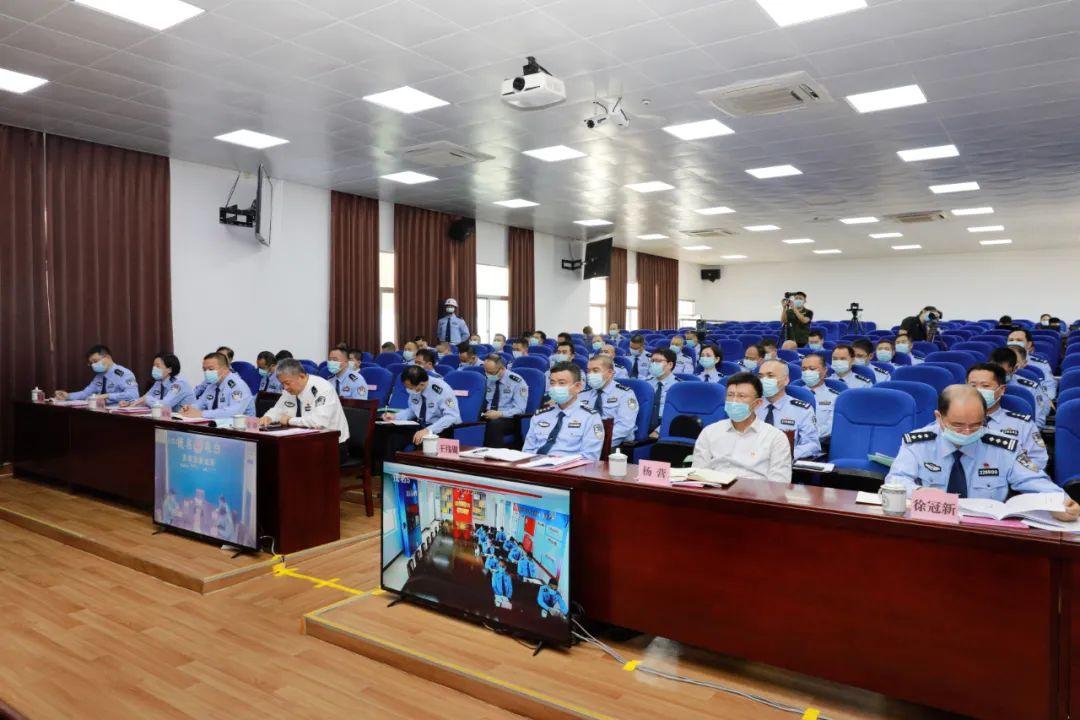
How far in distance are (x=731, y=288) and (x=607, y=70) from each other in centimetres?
1820

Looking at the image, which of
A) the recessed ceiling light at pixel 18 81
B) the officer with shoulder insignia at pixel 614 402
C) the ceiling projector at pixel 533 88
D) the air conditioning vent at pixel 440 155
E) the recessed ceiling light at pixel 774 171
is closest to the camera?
the officer with shoulder insignia at pixel 614 402

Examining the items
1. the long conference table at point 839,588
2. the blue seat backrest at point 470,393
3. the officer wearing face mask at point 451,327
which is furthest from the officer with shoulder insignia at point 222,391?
the officer wearing face mask at point 451,327

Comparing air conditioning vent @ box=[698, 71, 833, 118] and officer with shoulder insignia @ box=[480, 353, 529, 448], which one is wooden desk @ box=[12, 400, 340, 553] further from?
air conditioning vent @ box=[698, 71, 833, 118]

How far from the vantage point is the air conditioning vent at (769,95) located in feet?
18.6

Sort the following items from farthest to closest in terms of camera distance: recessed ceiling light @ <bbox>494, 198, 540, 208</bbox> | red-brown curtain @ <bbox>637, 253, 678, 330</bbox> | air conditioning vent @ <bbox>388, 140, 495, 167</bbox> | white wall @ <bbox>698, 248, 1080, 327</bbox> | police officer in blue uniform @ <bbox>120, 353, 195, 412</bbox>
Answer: red-brown curtain @ <bbox>637, 253, 678, 330</bbox> < white wall @ <bbox>698, 248, 1080, 327</bbox> < recessed ceiling light @ <bbox>494, 198, 540, 208</bbox> < air conditioning vent @ <bbox>388, 140, 495, 167</bbox> < police officer in blue uniform @ <bbox>120, 353, 195, 412</bbox>

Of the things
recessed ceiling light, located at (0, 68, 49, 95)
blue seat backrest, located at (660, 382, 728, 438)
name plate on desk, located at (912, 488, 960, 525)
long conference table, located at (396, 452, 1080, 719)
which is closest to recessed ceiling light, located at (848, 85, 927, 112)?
blue seat backrest, located at (660, 382, 728, 438)

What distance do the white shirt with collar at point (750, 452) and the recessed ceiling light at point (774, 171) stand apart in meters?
6.52

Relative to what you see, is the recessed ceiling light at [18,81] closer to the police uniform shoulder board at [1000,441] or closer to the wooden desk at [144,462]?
the wooden desk at [144,462]

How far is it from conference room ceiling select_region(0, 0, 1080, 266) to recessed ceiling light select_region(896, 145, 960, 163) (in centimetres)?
16

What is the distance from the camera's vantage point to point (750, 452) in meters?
3.23

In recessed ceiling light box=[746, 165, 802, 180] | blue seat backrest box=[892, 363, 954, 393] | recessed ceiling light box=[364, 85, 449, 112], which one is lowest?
blue seat backrest box=[892, 363, 954, 393]

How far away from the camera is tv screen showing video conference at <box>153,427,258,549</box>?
4.05 metres

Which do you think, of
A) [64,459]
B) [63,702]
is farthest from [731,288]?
[63,702]

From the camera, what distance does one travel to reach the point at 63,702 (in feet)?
8.63
